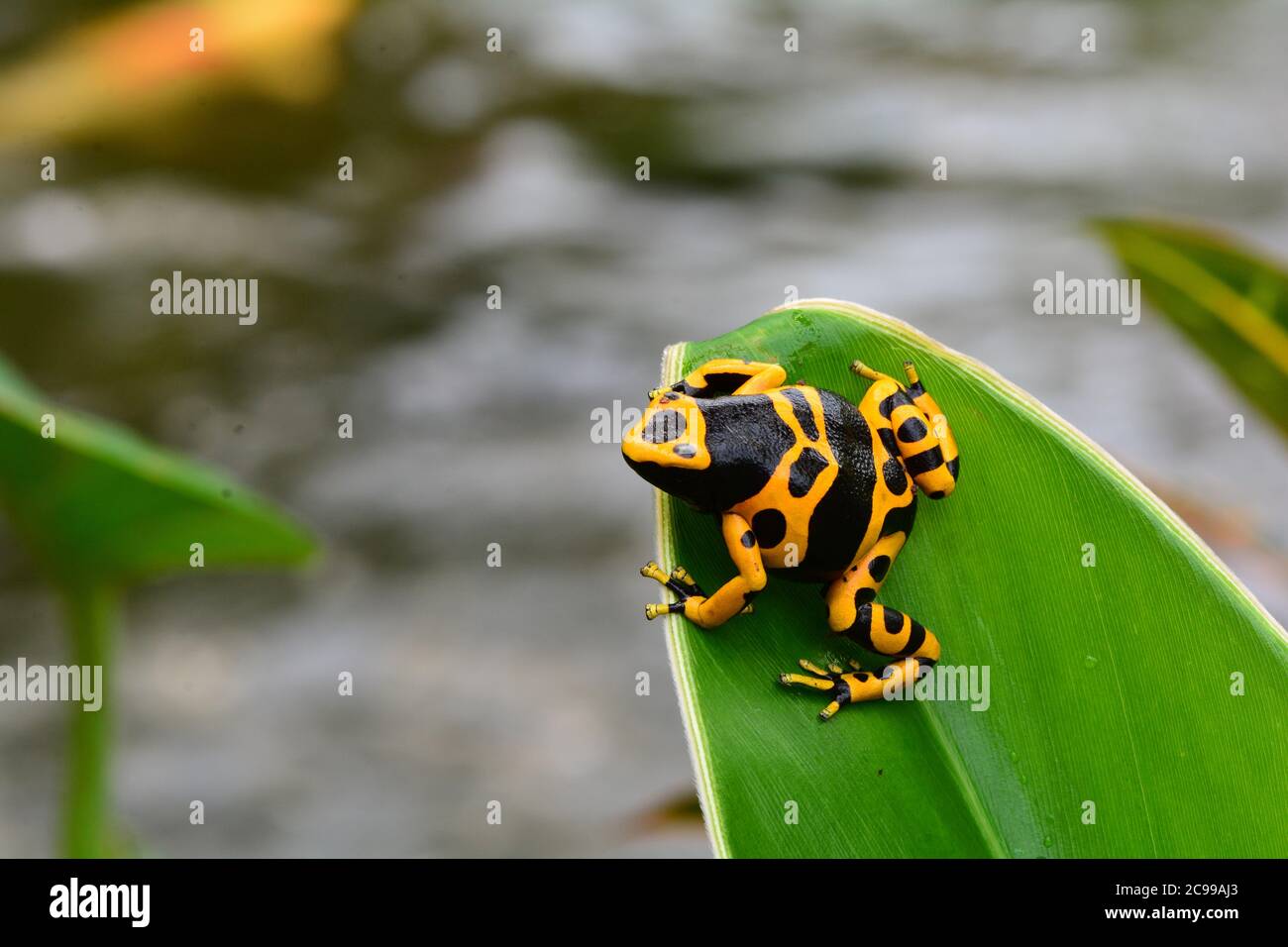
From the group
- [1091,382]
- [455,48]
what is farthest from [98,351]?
[1091,382]

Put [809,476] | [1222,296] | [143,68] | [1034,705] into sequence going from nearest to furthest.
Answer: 1. [1034,705]
2. [809,476]
3. [1222,296]
4. [143,68]

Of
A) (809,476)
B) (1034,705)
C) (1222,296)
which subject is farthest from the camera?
(1222,296)

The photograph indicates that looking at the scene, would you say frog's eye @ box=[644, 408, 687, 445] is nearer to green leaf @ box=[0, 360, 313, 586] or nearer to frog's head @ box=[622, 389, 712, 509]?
frog's head @ box=[622, 389, 712, 509]

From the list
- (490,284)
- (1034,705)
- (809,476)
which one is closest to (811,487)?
(809,476)

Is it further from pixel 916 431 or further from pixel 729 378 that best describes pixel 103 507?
pixel 916 431

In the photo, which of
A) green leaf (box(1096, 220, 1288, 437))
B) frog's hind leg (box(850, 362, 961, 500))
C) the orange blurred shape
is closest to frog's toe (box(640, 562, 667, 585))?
frog's hind leg (box(850, 362, 961, 500))

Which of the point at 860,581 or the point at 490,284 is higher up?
the point at 490,284

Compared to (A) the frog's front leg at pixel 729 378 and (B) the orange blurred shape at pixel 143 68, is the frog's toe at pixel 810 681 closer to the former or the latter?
(A) the frog's front leg at pixel 729 378
